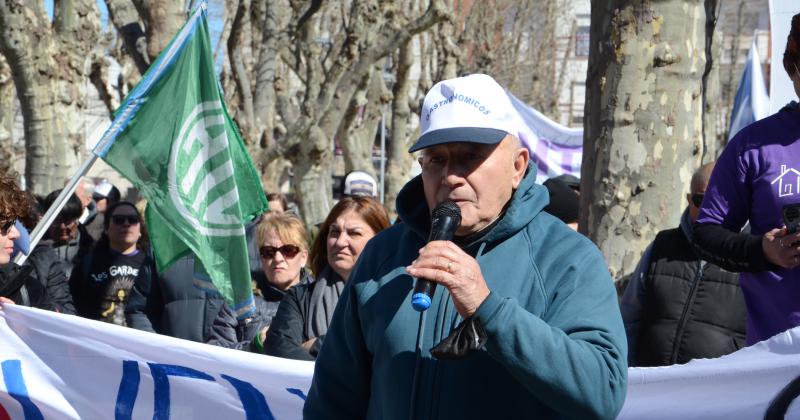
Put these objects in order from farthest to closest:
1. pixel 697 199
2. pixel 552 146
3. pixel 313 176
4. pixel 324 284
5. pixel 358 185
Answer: pixel 313 176 → pixel 552 146 → pixel 358 185 → pixel 324 284 → pixel 697 199

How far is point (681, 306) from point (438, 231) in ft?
8.46

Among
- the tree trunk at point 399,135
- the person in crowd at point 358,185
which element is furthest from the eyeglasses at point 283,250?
the tree trunk at point 399,135

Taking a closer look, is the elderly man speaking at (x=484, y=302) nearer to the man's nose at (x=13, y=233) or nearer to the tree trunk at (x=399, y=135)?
the man's nose at (x=13, y=233)

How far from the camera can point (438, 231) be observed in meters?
2.29

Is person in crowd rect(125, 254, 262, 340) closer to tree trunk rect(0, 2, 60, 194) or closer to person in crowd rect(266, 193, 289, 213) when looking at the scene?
person in crowd rect(266, 193, 289, 213)

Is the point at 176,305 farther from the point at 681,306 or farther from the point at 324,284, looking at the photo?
the point at 681,306

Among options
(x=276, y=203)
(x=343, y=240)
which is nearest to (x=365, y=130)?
(x=276, y=203)

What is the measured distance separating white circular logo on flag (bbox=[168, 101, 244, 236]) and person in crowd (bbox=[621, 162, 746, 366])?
1934 millimetres

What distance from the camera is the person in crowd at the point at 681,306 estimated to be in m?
4.53

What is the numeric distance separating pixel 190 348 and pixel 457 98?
7.58 ft

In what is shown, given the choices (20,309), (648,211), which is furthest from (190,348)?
(648,211)

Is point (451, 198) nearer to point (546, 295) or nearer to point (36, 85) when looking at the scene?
point (546, 295)

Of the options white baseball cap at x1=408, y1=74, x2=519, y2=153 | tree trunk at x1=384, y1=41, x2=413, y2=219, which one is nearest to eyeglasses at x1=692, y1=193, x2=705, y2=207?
white baseball cap at x1=408, y1=74, x2=519, y2=153

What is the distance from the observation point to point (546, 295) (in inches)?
94.4
